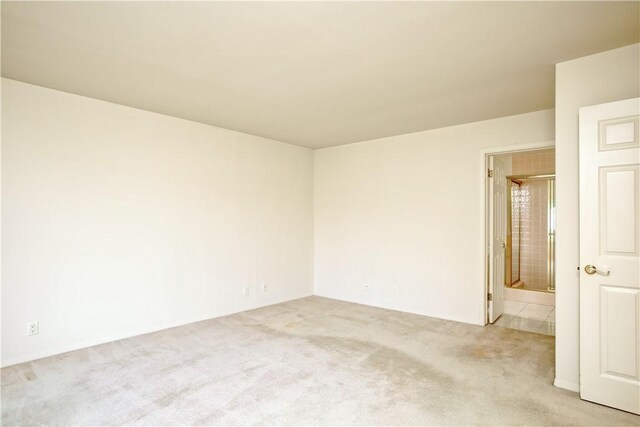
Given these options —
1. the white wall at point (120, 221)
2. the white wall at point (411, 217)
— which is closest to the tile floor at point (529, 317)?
the white wall at point (411, 217)

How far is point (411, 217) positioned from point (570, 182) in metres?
2.27

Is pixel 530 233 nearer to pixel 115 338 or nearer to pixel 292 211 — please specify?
pixel 292 211

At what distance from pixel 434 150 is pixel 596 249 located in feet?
8.03

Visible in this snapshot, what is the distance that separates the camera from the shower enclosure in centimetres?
627

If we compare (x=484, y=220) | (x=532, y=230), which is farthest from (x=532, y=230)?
(x=484, y=220)

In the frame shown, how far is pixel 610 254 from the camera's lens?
2291 mm

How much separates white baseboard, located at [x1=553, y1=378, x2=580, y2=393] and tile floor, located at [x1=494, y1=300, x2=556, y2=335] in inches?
58.0

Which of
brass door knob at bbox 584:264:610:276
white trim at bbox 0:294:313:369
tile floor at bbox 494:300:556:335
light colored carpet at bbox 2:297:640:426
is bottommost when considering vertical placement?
tile floor at bbox 494:300:556:335

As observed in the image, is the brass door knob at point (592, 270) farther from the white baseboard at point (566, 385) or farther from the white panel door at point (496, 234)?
the white panel door at point (496, 234)

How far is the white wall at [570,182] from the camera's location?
2.46 m

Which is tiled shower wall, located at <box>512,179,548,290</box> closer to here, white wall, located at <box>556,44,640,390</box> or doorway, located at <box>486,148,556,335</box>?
doorway, located at <box>486,148,556,335</box>

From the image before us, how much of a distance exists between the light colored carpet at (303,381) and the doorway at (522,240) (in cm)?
68

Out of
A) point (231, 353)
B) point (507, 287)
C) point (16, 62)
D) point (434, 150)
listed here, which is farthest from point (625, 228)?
point (16, 62)

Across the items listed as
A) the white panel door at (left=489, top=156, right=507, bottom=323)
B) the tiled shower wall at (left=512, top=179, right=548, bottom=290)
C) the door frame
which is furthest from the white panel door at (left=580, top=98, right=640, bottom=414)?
the tiled shower wall at (left=512, top=179, right=548, bottom=290)
